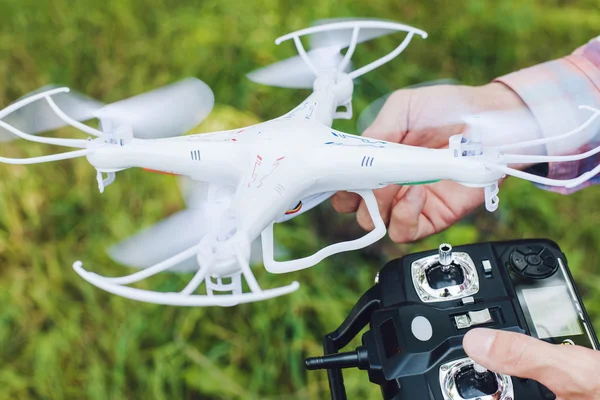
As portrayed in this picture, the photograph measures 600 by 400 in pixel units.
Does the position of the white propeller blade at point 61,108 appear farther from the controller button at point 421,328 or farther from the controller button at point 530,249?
the controller button at point 530,249

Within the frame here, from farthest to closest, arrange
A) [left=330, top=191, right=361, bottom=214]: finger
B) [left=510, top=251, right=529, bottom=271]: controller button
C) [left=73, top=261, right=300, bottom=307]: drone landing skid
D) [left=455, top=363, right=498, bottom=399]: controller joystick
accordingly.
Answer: [left=330, top=191, right=361, bottom=214]: finger → [left=510, top=251, right=529, bottom=271]: controller button → [left=455, top=363, right=498, bottom=399]: controller joystick → [left=73, top=261, right=300, bottom=307]: drone landing skid

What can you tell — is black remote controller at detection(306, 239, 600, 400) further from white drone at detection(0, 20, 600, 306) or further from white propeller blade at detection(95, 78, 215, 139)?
white propeller blade at detection(95, 78, 215, 139)

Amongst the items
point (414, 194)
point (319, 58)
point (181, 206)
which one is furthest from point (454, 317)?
point (181, 206)

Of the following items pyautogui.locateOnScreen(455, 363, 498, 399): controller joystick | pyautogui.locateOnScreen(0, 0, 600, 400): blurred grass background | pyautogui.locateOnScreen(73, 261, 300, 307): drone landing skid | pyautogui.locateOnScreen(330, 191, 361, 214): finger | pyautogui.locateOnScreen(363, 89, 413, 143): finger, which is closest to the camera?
pyautogui.locateOnScreen(73, 261, 300, 307): drone landing skid

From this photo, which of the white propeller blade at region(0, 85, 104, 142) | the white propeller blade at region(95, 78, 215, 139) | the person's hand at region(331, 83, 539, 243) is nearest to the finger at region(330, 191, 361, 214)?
the person's hand at region(331, 83, 539, 243)

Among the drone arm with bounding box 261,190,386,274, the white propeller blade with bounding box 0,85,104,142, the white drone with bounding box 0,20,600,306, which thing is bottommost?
the drone arm with bounding box 261,190,386,274

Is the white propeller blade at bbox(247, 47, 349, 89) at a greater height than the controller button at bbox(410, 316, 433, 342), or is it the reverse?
the white propeller blade at bbox(247, 47, 349, 89)
